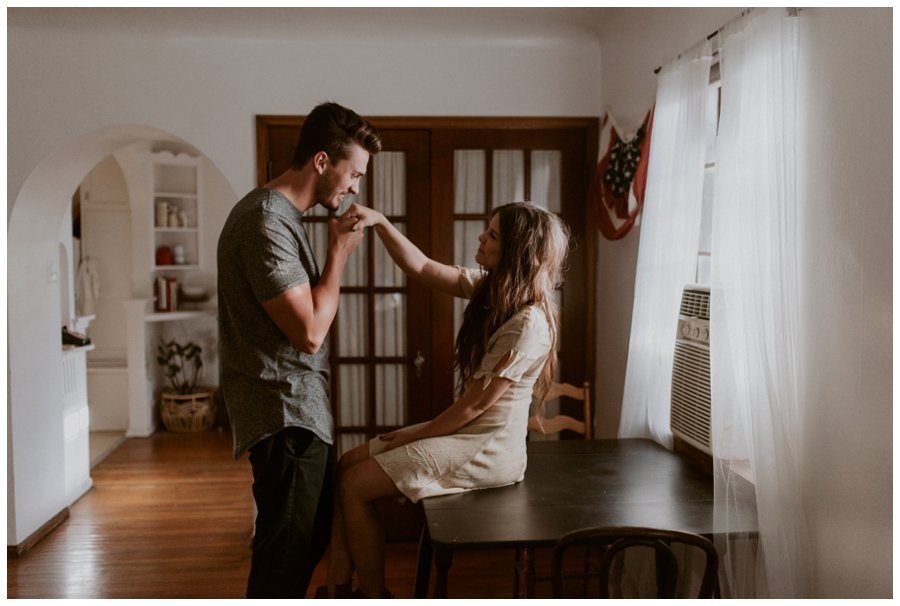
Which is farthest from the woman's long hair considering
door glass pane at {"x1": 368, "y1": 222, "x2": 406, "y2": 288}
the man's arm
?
door glass pane at {"x1": 368, "y1": 222, "x2": 406, "y2": 288}

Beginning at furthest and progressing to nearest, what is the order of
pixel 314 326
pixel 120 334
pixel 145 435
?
pixel 120 334
pixel 145 435
pixel 314 326

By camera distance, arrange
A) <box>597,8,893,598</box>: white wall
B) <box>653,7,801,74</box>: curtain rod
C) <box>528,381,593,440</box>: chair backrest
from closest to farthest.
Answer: <box>597,8,893,598</box>: white wall → <box>653,7,801,74</box>: curtain rod → <box>528,381,593,440</box>: chair backrest

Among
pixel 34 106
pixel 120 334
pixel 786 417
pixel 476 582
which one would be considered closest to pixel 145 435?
pixel 120 334

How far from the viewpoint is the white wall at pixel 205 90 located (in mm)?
3631

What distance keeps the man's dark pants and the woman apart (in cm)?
16

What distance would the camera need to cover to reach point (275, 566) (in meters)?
2.03

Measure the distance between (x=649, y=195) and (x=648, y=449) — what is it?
0.94 metres

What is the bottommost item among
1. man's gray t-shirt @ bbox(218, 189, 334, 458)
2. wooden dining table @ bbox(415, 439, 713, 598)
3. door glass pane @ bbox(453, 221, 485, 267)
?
wooden dining table @ bbox(415, 439, 713, 598)

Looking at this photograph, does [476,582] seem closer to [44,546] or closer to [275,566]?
[275,566]

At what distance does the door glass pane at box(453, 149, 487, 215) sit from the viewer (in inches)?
151

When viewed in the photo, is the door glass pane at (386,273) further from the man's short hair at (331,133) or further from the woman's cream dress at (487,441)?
the man's short hair at (331,133)

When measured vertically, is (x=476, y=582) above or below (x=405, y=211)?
below

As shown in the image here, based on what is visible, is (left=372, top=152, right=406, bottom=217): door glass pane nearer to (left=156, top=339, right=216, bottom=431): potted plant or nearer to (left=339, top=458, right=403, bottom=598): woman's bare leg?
(left=339, top=458, right=403, bottom=598): woman's bare leg

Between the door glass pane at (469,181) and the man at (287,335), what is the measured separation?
5.81 ft
